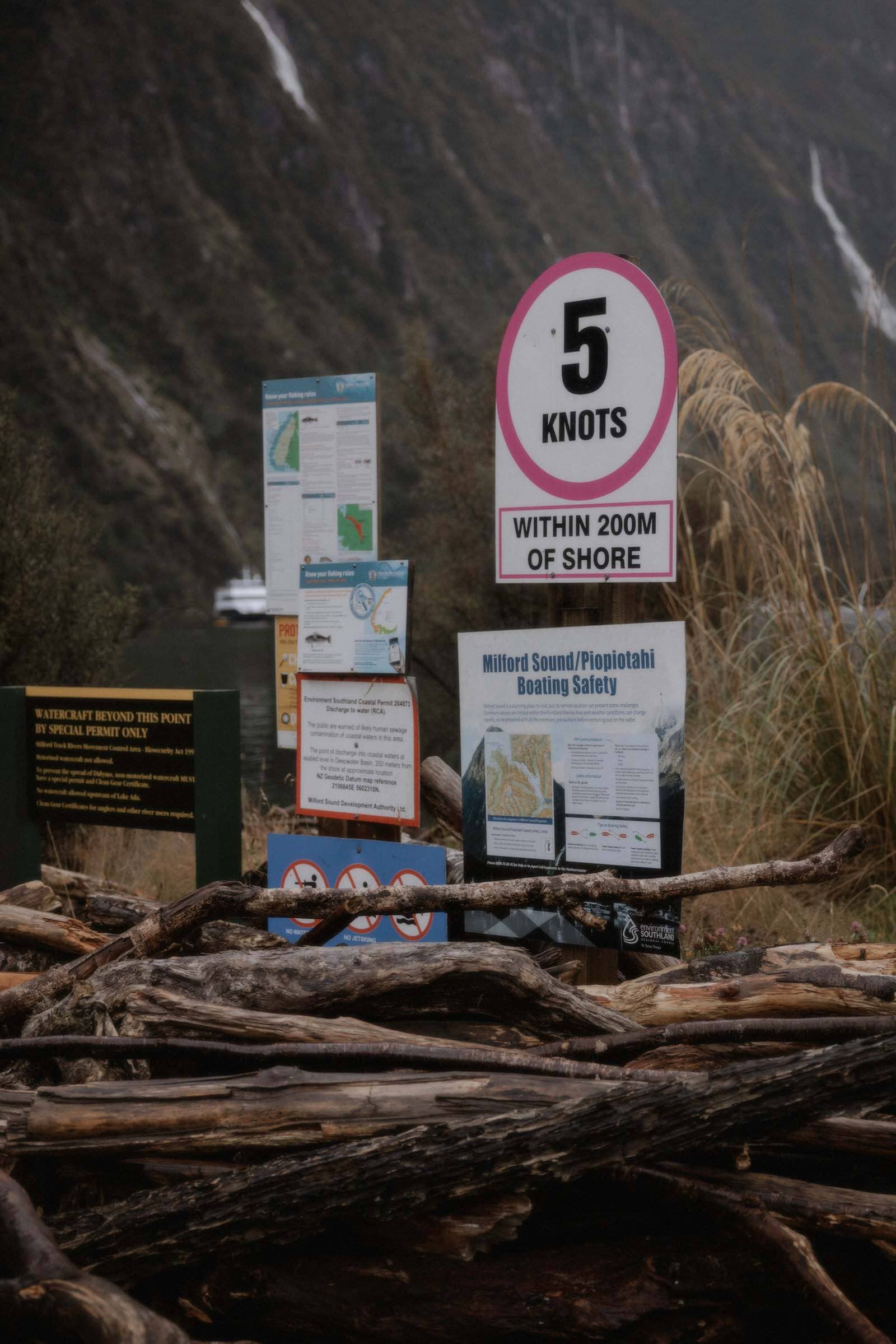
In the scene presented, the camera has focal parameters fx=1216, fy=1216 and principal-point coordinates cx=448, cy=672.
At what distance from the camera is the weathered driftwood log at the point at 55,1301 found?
1615 millimetres

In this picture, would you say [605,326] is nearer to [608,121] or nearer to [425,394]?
[425,394]

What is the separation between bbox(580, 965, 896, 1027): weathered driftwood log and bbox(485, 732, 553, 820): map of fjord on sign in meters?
0.75

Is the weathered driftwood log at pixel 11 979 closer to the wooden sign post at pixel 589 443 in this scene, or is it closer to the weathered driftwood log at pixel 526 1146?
the weathered driftwood log at pixel 526 1146

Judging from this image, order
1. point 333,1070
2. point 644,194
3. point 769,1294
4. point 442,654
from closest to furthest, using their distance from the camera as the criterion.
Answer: point 769,1294 < point 333,1070 < point 442,654 < point 644,194

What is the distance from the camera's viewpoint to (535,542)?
3.37 m

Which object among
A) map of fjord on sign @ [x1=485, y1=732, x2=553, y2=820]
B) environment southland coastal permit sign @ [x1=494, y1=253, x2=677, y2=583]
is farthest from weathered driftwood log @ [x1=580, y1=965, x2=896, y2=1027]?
environment southland coastal permit sign @ [x1=494, y1=253, x2=677, y2=583]

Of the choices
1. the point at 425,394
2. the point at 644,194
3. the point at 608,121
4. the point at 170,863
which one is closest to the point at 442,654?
the point at 425,394

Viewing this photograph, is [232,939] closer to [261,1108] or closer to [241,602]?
[261,1108]

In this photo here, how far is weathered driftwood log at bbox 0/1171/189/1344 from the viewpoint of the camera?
162 cm

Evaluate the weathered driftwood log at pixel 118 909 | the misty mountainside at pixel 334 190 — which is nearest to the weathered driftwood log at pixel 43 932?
the weathered driftwood log at pixel 118 909

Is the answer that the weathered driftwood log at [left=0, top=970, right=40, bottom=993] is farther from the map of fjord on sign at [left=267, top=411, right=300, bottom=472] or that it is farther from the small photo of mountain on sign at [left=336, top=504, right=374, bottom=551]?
the map of fjord on sign at [left=267, top=411, right=300, bottom=472]

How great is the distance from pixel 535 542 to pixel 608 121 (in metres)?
171

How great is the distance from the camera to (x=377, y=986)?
8.25 ft

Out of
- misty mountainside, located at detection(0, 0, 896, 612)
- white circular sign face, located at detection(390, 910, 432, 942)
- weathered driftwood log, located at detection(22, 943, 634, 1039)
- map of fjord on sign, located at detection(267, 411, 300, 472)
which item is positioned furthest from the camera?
misty mountainside, located at detection(0, 0, 896, 612)
